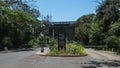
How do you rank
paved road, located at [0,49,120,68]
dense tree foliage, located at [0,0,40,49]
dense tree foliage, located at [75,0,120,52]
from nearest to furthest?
paved road, located at [0,49,120,68] < dense tree foliage, located at [75,0,120,52] < dense tree foliage, located at [0,0,40,49]

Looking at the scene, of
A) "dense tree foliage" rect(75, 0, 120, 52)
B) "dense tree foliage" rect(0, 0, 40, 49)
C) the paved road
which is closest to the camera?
the paved road

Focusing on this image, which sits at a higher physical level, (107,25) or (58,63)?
(107,25)

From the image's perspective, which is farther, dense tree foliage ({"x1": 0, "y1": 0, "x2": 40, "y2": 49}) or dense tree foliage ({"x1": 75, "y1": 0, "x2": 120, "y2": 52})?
dense tree foliage ({"x1": 0, "y1": 0, "x2": 40, "y2": 49})

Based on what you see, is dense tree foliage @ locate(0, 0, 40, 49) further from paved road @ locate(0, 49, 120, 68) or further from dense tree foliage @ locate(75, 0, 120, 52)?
paved road @ locate(0, 49, 120, 68)

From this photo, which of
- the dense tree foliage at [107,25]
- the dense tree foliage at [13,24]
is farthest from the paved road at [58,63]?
the dense tree foliage at [13,24]

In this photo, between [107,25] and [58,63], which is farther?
[107,25]

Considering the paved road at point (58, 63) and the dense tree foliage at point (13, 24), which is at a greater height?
the dense tree foliage at point (13, 24)

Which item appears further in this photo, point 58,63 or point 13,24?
point 13,24

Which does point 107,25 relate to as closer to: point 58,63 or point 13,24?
point 13,24

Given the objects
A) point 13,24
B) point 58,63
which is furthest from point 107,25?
point 58,63

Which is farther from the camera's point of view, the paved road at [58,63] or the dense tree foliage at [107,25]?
the dense tree foliage at [107,25]

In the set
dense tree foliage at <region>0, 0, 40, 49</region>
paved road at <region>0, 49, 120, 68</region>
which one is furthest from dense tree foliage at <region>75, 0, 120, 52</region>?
paved road at <region>0, 49, 120, 68</region>

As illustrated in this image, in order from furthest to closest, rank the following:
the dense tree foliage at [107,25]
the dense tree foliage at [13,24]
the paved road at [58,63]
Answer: the dense tree foliage at [13,24], the dense tree foliage at [107,25], the paved road at [58,63]

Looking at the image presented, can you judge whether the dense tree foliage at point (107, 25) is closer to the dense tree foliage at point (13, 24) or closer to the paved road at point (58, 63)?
the dense tree foliage at point (13, 24)
